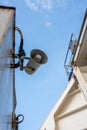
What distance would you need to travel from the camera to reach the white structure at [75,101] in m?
3.13

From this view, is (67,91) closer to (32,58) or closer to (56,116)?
(56,116)

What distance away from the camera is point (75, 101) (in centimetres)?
343

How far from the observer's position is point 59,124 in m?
3.49

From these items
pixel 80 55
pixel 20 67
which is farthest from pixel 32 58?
pixel 80 55

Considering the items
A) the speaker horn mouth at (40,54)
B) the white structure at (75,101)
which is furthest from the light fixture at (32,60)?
the white structure at (75,101)

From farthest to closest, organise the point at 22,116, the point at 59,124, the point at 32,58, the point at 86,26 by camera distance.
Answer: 1. the point at 59,124
2. the point at 86,26
3. the point at 22,116
4. the point at 32,58

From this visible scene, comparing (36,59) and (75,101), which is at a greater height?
(36,59)

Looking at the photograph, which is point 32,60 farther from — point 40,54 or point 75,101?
point 75,101

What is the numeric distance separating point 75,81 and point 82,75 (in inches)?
15.5

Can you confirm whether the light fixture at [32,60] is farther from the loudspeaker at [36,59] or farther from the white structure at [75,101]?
the white structure at [75,101]

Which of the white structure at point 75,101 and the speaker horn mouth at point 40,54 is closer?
the speaker horn mouth at point 40,54

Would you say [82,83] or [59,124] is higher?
[82,83]

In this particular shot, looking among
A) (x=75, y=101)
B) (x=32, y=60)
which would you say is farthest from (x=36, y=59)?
(x=75, y=101)

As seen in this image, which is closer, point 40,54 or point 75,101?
point 40,54
